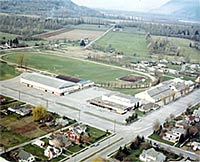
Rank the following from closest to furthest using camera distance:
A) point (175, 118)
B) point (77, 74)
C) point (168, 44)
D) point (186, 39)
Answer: point (175, 118) < point (77, 74) < point (168, 44) < point (186, 39)

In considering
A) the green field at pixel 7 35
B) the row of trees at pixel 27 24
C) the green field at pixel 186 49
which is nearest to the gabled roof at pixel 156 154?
the green field at pixel 186 49

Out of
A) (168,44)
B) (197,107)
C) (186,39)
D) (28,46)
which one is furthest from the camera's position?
(186,39)

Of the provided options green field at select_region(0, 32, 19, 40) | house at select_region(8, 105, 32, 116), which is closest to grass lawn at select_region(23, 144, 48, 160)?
house at select_region(8, 105, 32, 116)

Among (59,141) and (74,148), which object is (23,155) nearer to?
(59,141)

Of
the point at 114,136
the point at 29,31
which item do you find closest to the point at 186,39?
the point at 29,31

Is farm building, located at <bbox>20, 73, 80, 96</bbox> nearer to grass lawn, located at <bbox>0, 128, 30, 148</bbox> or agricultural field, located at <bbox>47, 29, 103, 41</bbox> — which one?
grass lawn, located at <bbox>0, 128, 30, 148</bbox>

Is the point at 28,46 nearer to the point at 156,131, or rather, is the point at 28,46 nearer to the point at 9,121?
the point at 9,121
